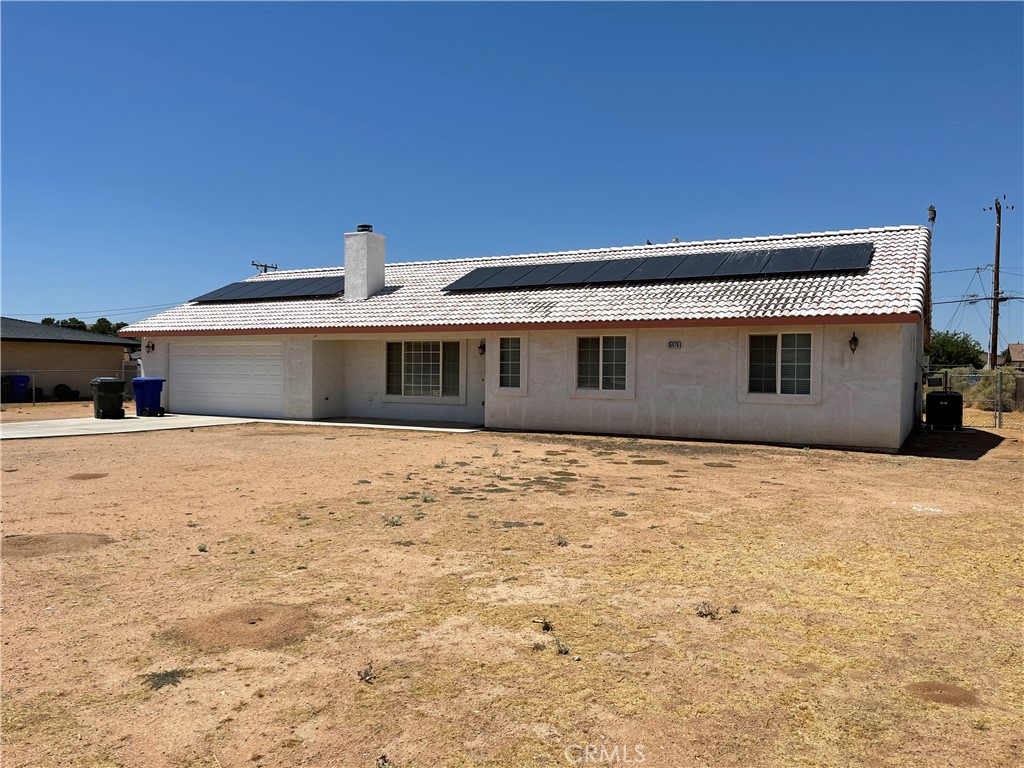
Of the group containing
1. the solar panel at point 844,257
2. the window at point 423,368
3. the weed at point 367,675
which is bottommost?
the weed at point 367,675

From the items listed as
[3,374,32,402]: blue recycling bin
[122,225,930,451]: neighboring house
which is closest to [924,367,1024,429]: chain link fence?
[122,225,930,451]: neighboring house

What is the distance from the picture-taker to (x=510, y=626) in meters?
4.84

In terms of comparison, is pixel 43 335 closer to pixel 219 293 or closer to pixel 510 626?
pixel 219 293

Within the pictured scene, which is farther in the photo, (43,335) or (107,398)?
(43,335)

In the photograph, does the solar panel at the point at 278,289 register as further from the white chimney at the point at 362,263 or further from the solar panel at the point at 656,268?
the solar panel at the point at 656,268

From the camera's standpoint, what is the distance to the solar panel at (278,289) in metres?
24.0

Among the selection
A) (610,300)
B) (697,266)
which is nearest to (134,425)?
(610,300)

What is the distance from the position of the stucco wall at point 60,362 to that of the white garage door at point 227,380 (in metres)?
9.97

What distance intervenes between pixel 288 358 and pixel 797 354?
14.1m

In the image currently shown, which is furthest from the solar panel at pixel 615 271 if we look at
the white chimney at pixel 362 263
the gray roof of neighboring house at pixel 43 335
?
the gray roof of neighboring house at pixel 43 335

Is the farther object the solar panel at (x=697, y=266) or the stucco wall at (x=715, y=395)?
the solar panel at (x=697, y=266)

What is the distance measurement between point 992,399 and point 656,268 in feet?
54.2

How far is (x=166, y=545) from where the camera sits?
270 inches

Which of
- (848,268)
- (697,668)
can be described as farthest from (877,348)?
(697,668)
